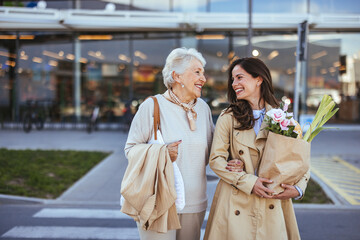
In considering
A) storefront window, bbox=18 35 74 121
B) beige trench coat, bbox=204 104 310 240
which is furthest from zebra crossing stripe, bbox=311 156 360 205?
storefront window, bbox=18 35 74 121

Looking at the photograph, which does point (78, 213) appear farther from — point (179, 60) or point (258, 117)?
point (258, 117)

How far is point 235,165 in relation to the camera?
245 cm

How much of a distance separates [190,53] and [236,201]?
1.14 meters

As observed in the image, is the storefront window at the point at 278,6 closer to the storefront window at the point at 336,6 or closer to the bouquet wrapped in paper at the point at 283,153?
the storefront window at the point at 336,6

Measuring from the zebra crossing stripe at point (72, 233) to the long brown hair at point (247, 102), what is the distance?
2.77m

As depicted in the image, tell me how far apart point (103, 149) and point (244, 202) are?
833 centimetres

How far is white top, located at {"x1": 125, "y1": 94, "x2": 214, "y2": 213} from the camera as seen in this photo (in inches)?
105

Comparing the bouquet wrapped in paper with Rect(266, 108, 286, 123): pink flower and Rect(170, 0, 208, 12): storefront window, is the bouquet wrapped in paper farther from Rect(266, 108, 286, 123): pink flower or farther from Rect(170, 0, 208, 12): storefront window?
Rect(170, 0, 208, 12): storefront window

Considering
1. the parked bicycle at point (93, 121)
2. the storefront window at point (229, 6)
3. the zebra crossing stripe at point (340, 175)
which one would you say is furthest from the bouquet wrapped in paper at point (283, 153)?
the storefront window at point (229, 6)

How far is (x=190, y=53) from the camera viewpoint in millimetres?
2768

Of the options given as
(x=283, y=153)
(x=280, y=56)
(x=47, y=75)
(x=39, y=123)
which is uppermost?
(x=280, y=56)

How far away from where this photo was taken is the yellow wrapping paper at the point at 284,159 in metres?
Result: 2.26

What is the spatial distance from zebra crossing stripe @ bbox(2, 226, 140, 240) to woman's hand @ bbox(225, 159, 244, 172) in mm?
2668

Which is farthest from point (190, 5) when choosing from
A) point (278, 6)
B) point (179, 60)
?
point (179, 60)
